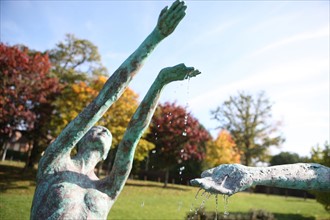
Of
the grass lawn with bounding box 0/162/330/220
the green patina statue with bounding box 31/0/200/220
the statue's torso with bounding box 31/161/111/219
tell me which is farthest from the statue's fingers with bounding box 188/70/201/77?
the grass lawn with bounding box 0/162/330/220

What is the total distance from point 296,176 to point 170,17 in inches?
65.8

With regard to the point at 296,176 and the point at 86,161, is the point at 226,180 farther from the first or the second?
the point at 86,161

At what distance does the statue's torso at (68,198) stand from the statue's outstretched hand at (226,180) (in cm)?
119

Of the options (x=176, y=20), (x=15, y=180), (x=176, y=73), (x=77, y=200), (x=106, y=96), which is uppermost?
(x=176, y=20)

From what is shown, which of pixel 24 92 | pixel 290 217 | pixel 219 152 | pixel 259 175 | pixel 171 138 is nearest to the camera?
pixel 259 175

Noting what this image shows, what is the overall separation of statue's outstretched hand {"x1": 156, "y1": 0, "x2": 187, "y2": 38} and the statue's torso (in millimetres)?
1583

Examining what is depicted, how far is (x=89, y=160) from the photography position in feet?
9.42

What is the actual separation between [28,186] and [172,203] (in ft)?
29.8

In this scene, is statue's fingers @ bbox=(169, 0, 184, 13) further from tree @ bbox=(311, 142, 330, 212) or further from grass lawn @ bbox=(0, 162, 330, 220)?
tree @ bbox=(311, 142, 330, 212)

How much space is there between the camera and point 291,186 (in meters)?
2.20

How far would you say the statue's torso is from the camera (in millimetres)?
2415

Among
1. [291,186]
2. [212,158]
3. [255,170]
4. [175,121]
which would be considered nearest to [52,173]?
[255,170]

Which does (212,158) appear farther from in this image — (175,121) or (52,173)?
(52,173)

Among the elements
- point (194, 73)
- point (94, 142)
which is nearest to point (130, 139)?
point (94, 142)
